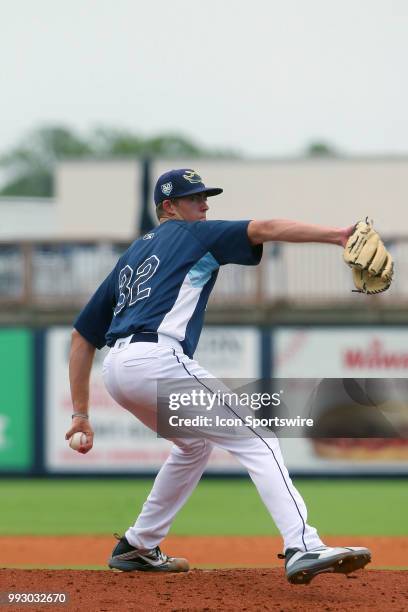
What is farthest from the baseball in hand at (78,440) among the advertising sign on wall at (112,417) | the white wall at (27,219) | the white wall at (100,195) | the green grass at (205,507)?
the white wall at (27,219)

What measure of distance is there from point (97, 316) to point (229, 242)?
0.94m

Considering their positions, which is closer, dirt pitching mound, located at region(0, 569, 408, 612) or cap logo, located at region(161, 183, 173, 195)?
dirt pitching mound, located at region(0, 569, 408, 612)

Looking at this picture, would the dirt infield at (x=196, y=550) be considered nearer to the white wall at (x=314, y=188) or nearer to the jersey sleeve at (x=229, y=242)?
the jersey sleeve at (x=229, y=242)

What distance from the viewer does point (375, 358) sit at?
12750 mm

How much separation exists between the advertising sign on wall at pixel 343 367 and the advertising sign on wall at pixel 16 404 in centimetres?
289

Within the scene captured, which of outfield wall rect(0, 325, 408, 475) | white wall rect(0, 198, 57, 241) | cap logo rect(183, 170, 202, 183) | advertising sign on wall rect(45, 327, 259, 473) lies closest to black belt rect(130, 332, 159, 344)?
cap logo rect(183, 170, 202, 183)

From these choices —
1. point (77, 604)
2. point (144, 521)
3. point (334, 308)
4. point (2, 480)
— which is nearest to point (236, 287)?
point (334, 308)

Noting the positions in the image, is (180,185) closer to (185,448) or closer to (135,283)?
(135,283)

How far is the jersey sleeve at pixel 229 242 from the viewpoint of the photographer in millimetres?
4918

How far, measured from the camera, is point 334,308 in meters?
15.0

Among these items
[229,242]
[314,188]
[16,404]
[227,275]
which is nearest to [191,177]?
[229,242]

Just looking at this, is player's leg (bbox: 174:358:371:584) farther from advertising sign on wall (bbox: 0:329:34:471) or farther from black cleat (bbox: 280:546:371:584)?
advertising sign on wall (bbox: 0:329:34:471)

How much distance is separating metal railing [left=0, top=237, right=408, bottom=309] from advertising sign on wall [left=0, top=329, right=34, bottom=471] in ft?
6.28

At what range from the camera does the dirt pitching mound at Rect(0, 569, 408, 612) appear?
4668mm
